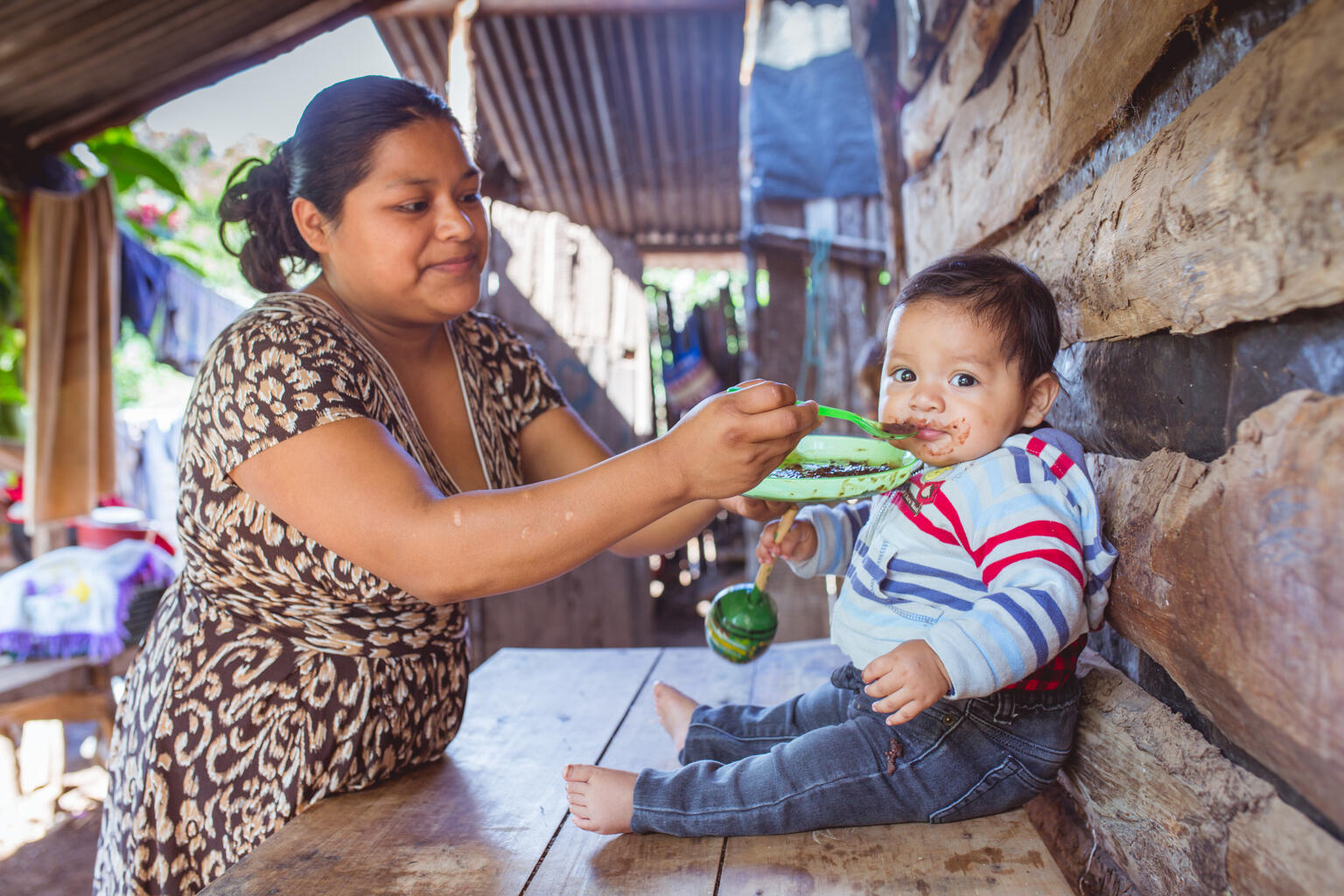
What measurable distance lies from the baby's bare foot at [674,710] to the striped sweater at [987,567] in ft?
1.37

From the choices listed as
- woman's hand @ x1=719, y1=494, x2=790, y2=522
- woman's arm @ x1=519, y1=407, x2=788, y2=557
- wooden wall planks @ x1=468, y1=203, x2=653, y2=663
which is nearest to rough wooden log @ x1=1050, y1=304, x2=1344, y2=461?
woman's hand @ x1=719, y1=494, x2=790, y2=522

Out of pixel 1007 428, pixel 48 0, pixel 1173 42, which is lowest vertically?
pixel 1007 428

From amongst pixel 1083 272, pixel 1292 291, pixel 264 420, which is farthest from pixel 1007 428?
pixel 264 420

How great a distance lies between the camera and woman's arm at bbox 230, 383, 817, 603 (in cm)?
130

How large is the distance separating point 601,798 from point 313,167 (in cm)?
138

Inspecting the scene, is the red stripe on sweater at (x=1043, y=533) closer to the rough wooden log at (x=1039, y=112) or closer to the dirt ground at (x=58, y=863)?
the rough wooden log at (x=1039, y=112)

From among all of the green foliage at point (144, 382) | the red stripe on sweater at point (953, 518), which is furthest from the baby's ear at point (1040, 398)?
the green foliage at point (144, 382)

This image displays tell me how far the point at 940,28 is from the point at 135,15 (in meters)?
3.21

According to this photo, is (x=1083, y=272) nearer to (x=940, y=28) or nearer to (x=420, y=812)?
(x=940, y=28)

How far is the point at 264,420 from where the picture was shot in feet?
5.02

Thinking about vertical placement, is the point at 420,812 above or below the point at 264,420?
below

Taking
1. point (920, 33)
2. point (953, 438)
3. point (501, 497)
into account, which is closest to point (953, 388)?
point (953, 438)

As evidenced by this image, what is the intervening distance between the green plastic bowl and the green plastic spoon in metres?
0.02

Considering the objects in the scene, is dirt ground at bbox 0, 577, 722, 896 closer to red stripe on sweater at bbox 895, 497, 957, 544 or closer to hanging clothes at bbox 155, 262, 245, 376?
hanging clothes at bbox 155, 262, 245, 376
